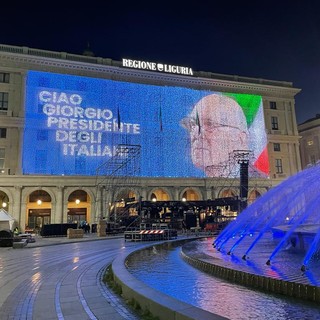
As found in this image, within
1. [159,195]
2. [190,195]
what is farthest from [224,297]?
[190,195]

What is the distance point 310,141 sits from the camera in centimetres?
6538

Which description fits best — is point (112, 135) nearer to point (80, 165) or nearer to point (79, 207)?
point (80, 165)

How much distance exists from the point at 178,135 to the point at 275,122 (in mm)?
19352

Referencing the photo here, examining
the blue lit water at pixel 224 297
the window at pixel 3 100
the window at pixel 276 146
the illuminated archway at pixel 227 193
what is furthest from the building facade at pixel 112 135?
the blue lit water at pixel 224 297

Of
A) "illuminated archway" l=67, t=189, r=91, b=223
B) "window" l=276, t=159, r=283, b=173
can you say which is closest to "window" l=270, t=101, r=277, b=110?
"window" l=276, t=159, r=283, b=173

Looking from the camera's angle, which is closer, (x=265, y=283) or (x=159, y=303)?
(x=159, y=303)

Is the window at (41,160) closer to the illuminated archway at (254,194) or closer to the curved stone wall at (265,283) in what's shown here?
the illuminated archway at (254,194)

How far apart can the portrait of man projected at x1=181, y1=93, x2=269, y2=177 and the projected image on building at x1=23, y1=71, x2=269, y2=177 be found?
15 cm

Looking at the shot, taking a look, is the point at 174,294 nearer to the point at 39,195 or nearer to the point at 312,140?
the point at 39,195

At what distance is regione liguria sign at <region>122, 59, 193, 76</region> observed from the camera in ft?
151

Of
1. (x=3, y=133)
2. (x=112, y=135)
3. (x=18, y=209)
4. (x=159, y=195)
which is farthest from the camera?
(x=159, y=195)

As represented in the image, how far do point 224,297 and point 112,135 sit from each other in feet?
125

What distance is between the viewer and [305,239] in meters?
12.0

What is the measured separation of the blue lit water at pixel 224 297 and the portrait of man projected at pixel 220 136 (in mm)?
38436
